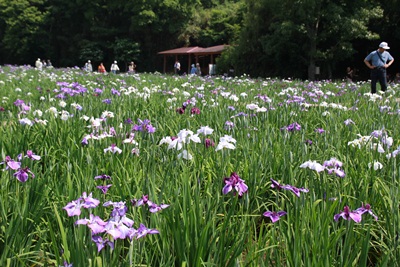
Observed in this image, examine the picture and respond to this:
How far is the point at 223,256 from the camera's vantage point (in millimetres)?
1448

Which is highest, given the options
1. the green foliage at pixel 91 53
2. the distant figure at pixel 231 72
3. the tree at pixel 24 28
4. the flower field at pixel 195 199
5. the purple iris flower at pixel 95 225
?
the tree at pixel 24 28

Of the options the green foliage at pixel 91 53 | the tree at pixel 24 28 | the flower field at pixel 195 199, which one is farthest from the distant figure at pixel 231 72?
the tree at pixel 24 28

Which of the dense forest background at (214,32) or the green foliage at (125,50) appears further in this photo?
the green foliage at (125,50)

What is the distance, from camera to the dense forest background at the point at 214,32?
19.4 m

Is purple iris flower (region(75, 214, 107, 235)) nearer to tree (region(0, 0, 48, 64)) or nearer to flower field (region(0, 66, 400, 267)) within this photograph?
flower field (region(0, 66, 400, 267))

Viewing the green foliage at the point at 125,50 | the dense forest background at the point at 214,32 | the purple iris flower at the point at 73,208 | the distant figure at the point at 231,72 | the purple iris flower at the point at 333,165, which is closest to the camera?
the purple iris flower at the point at 73,208

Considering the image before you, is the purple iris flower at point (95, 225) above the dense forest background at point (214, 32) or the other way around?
the other way around

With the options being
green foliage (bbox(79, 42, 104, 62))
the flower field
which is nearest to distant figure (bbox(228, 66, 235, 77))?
green foliage (bbox(79, 42, 104, 62))

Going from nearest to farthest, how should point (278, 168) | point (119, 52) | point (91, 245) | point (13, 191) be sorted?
point (91, 245) < point (13, 191) < point (278, 168) < point (119, 52)

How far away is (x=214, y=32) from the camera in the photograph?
35.1 meters

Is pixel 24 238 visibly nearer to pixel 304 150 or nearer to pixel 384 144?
pixel 304 150

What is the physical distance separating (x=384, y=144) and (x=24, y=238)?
6.37ft

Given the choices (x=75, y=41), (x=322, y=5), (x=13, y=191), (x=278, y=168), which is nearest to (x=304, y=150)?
(x=278, y=168)

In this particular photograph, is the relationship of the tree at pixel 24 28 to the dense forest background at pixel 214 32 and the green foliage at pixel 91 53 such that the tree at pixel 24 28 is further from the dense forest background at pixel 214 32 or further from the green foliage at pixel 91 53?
the green foliage at pixel 91 53
